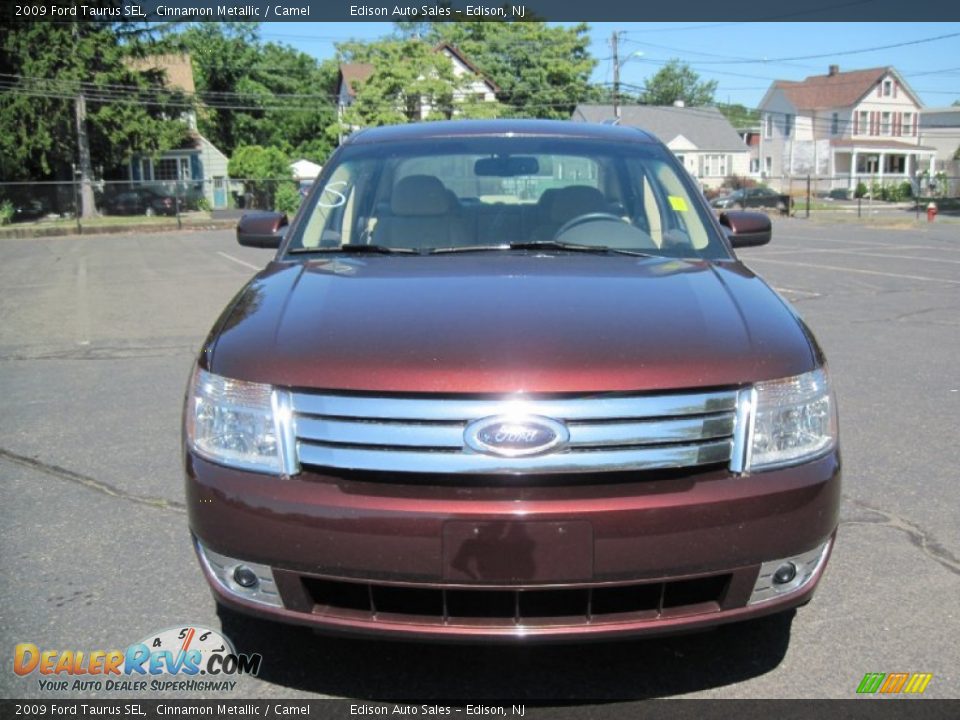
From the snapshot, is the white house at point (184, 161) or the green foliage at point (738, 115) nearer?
the white house at point (184, 161)

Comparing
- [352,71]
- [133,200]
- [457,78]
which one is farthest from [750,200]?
[352,71]

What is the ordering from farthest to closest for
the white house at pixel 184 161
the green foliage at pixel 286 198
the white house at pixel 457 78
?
the white house at pixel 457 78, the white house at pixel 184 161, the green foliage at pixel 286 198

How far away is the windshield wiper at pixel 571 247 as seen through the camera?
358 centimetres

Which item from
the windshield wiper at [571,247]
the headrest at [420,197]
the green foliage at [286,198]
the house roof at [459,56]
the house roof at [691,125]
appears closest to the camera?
the windshield wiper at [571,247]

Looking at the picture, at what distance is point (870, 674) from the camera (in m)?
2.82

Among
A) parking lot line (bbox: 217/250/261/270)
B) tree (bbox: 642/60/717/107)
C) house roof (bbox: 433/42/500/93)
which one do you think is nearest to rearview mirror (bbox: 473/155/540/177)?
parking lot line (bbox: 217/250/261/270)

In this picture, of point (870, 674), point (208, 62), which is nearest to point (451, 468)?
point (870, 674)

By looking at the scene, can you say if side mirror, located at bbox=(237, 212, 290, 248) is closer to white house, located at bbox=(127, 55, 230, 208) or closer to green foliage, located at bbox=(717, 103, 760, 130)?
white house, located at bbox=(127, 55, 230, 208)

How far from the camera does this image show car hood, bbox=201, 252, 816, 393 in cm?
239

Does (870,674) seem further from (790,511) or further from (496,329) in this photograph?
(496,329)

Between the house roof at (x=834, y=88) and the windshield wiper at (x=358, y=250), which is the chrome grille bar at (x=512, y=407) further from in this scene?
the house roof at (x=834, y=88)

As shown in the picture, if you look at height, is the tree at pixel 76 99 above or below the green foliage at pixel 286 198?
above

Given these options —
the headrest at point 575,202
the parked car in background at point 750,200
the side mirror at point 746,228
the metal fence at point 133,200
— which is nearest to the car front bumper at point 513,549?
the headrest at point 575,202

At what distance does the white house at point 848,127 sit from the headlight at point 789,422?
225ft
